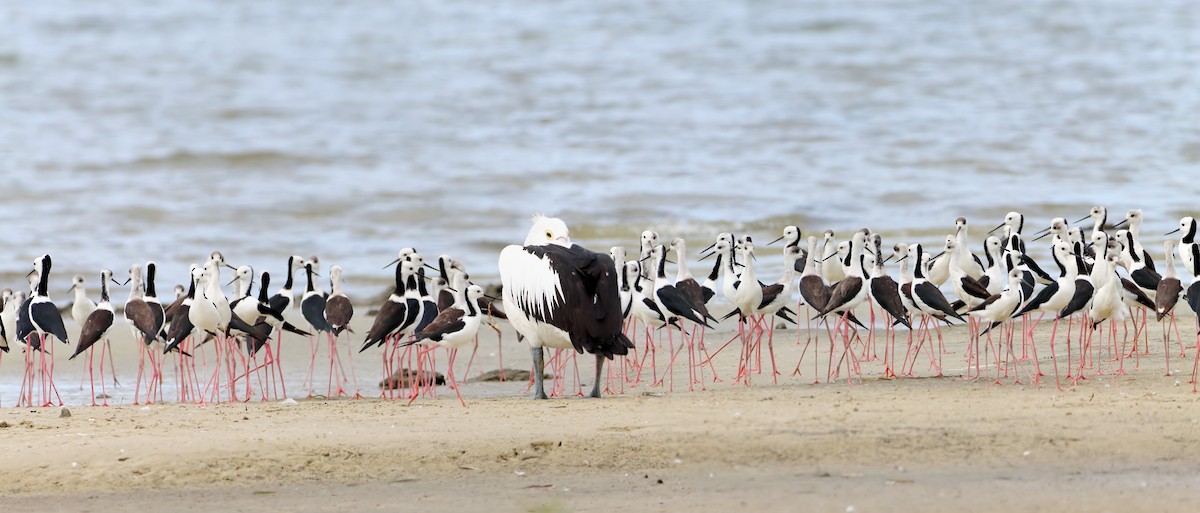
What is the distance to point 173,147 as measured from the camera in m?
32.4

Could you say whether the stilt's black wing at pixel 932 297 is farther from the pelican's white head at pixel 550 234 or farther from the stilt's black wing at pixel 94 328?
the stilt's black wing at pixel 94 328

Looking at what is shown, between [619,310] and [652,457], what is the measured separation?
2289 millimetres

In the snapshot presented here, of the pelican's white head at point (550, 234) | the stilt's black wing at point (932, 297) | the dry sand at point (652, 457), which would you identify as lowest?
the dry sand at point (652, 457)

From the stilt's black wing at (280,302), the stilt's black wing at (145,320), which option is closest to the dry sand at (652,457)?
the stilt's black wing at (145,320)

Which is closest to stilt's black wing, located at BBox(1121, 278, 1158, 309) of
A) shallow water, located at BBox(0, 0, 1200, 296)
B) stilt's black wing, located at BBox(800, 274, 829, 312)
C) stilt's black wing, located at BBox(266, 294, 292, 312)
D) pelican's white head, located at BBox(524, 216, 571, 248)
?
stilt's black wing, located at BBox(800, 274, 829, 312)

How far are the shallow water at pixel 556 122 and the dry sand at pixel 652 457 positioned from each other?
958 cm

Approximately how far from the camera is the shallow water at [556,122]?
2409 cm

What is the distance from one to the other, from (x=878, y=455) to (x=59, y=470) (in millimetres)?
4415

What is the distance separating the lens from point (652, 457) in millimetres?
9125

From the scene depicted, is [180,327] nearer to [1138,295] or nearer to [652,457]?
[652,457]

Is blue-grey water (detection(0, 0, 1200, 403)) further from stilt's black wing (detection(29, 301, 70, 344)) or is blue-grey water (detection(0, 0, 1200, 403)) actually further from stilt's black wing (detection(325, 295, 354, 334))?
stilt's black wing (detection(325, 295, 354, 334))

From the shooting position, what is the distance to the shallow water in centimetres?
2409

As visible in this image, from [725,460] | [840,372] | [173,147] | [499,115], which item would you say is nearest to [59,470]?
[725,460]

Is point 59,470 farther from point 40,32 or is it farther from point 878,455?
point 40,32
